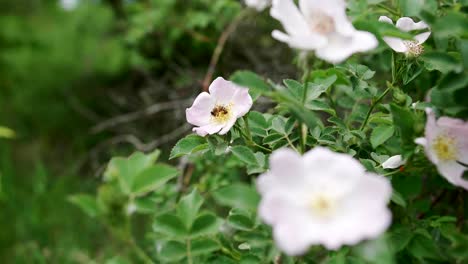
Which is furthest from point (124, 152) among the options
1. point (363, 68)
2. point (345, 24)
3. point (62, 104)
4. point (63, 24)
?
point (345, 24)

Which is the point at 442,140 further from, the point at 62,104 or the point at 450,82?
the point at 62,104

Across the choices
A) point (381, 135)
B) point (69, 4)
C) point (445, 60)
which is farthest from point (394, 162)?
point (69, 4)

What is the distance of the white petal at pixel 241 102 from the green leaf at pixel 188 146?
72 millimetres

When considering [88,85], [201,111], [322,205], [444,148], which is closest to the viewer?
[322,205]

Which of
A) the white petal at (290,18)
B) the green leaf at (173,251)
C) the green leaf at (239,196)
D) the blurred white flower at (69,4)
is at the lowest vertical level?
the green leaf at (173,251)

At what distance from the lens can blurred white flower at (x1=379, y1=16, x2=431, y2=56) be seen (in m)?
0.84

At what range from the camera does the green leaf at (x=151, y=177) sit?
0.72 metres

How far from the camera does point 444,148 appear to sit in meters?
0.71

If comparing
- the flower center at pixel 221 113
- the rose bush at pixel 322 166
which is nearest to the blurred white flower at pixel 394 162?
the rose bush at pixel 322 166

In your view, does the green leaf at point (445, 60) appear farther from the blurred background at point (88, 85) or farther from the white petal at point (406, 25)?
the blurred background at point (88, 85)

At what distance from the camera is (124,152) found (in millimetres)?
2934

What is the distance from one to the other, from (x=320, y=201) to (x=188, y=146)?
33 centimetres

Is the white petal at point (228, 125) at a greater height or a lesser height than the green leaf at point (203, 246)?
greater

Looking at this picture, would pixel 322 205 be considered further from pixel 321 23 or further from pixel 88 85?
pixel 88 85
